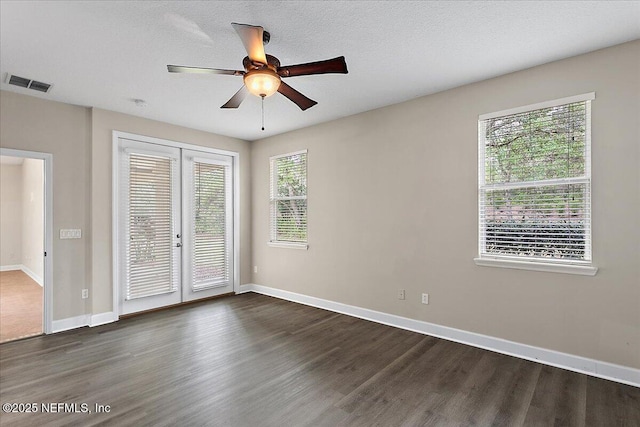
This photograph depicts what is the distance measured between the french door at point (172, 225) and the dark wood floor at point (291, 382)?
90cm

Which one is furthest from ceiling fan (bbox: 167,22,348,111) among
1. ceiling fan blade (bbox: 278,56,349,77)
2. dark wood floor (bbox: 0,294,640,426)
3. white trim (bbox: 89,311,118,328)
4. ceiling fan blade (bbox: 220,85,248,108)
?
white trim (bbox: 89,311,118,328)

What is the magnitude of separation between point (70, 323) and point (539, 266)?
5278 millimetres

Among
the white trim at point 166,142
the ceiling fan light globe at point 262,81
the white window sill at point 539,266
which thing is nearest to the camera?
the ceiling fan light globe at point 262,81

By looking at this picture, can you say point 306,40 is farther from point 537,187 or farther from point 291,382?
point 291,382

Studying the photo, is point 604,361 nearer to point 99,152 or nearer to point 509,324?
point 509,324

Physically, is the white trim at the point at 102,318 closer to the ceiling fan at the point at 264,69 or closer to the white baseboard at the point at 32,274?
the white baseboard at the point at 32,274

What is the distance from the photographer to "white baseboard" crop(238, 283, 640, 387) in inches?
101

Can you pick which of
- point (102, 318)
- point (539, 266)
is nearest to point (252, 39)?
point (539, 266)

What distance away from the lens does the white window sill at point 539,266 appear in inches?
106

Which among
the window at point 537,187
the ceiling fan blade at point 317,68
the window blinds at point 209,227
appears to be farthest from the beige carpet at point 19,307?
the window at point 537,187

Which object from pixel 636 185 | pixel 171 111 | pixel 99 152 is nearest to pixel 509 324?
pixel 636 185

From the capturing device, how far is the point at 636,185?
2518 millimetres

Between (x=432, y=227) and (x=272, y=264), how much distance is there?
2.92 m

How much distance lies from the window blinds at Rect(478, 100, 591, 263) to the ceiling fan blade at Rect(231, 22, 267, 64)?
7.91ft
